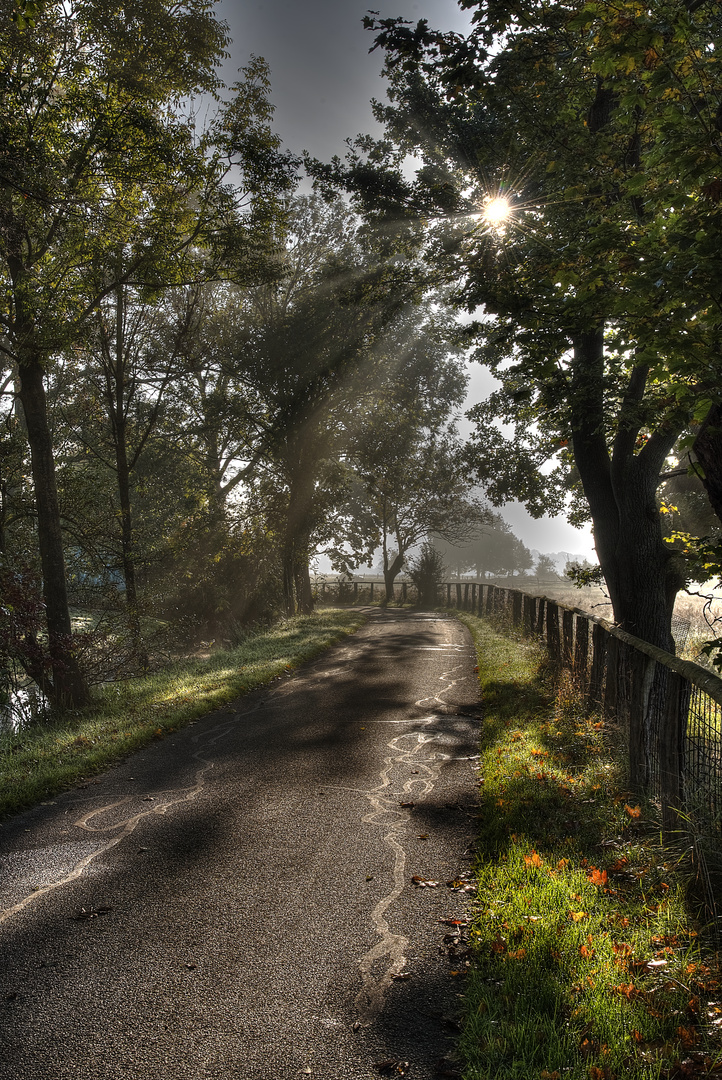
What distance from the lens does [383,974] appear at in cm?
310

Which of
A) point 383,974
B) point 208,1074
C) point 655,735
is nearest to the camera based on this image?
point 208,1074

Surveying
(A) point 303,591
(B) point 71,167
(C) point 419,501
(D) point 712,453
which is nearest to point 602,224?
(D) point 712,453

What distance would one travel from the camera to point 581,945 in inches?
127

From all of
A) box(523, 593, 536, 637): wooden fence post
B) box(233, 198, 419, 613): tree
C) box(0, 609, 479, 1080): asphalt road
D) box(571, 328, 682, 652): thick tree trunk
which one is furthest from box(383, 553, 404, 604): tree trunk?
box(0, 609, 479, 1080): asphalt road

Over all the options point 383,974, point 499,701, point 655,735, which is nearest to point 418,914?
point 383,974

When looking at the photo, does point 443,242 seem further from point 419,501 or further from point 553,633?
point 419,501

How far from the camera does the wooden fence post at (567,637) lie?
891cm

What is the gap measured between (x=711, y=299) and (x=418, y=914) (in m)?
4.25

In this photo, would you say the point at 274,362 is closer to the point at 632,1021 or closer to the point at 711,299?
the point at 711,299

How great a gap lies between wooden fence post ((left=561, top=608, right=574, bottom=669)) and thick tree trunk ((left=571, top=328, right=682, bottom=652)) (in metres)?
1.03

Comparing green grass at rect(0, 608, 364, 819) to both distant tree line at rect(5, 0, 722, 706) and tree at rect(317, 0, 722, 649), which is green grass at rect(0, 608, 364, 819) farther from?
tree at rect(317, 0, 722, 649)

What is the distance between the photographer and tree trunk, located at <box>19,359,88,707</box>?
993 centimetres

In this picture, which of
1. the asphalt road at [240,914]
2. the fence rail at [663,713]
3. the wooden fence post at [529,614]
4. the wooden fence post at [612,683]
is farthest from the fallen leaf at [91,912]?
the wooden fence post at [529,614]

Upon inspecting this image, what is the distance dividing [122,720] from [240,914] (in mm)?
5216
